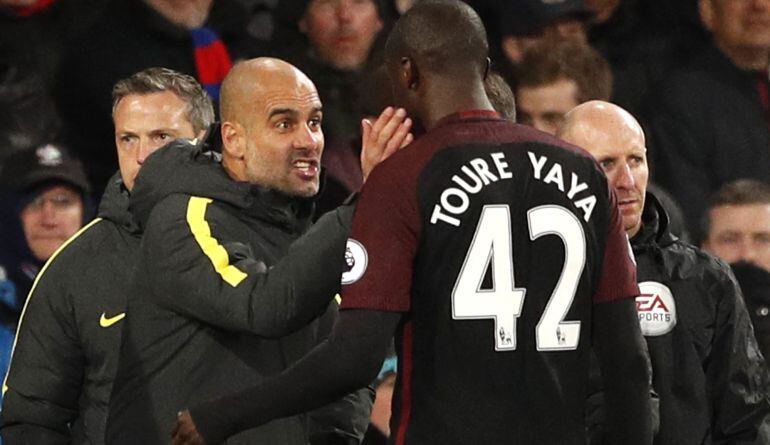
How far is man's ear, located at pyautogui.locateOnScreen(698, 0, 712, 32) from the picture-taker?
502 cm

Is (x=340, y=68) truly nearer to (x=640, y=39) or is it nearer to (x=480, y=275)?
(x=640, y=39)

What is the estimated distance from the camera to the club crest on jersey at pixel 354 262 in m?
2.25

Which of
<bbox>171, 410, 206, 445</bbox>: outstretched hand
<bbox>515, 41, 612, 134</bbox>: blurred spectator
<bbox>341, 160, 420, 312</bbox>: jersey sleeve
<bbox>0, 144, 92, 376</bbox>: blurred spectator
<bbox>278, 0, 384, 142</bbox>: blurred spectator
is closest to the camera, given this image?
<bbox>341, 160, 420, 312</bbox>: jersey sleeve

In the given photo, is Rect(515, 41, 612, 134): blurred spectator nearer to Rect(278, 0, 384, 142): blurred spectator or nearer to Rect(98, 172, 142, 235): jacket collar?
Rect(278, 0, 384, 142): blurred spectator

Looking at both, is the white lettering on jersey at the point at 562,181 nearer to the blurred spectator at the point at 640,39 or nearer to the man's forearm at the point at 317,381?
the man's forearm at the point at 317,381

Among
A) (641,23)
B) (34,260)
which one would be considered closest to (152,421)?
(34,260)

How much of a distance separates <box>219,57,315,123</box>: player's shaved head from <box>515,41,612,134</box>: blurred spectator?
1.81m

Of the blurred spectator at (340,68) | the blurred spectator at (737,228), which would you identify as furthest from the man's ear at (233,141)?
the blurred spectator at (737,228)

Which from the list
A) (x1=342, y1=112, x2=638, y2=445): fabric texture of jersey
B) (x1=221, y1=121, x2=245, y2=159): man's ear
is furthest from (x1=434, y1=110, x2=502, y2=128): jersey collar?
(x1=221, y1=121, x2=245, y2=159): man's ear

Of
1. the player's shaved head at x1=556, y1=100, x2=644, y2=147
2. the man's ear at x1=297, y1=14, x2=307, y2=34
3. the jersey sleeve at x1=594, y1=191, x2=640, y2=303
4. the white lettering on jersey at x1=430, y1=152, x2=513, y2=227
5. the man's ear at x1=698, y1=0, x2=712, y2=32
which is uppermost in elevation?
the man's ear at x1=698, y1=0, x2=712, y2=32

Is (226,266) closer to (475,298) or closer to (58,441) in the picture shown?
(475,298)

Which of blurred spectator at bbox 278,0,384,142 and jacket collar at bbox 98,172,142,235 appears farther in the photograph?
blurred spectator at bbox 278,0,384,142

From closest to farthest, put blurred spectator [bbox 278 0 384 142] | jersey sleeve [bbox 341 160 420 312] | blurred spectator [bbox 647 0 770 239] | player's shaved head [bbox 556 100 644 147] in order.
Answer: jersey sleeve [bbox 341 160 420 312]
player's shaved head [bbox 556 100 644 147]
blurred spectator [bbox 278 0 384 142]
blurred spectator [bbox 647 0 770 239]

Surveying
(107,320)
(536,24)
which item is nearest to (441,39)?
(107,320)
